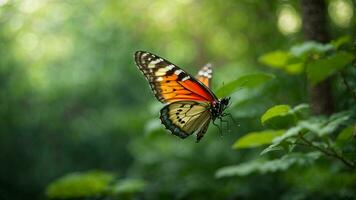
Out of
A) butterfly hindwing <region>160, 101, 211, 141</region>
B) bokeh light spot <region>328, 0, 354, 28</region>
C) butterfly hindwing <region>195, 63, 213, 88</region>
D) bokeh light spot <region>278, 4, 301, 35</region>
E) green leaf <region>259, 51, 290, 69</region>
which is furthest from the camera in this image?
bokeh light spot <region>278, 4, 301, 35</region>

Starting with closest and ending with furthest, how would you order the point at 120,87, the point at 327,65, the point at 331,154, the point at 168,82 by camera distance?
the point at 331,154, the point at 327,65, the point at 168,82, the point at 120,87

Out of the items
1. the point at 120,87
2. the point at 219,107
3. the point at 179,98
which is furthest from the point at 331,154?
the point at 120,87

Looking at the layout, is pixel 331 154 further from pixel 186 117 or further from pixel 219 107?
pixel 186 117

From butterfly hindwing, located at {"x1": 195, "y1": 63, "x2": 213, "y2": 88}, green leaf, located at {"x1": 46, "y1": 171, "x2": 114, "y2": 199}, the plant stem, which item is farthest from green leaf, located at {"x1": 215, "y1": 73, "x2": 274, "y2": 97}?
green leaf, located at {"x1": 46, "y1": 171, "x2": 114, "y2": 199}

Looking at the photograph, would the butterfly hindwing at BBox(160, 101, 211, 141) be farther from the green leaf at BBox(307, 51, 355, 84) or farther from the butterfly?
the green leaf at BBox(307, 51, 355, 84)

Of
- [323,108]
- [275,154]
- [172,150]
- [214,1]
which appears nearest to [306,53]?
[323,108]

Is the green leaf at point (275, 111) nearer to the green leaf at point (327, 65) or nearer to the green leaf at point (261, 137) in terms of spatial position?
the green leaf at point (261, 137)

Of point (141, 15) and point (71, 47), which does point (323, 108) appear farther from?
point (71, 47)

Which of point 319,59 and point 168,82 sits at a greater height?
point 168,82
